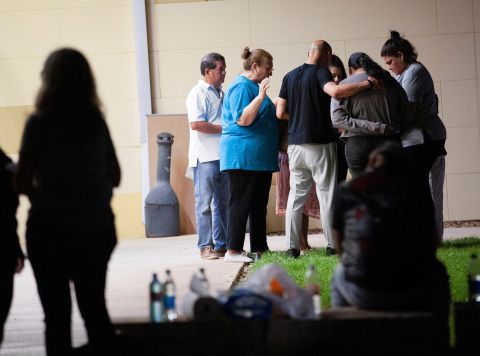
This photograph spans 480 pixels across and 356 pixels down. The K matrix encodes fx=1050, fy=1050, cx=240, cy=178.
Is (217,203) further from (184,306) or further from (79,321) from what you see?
(184,306)

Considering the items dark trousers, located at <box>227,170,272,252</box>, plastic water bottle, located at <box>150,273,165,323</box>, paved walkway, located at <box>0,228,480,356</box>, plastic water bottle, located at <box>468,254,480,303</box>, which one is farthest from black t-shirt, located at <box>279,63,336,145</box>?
plastic water bottle, located at <box>150,273,165,323</box>

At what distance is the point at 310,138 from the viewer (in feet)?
29.2

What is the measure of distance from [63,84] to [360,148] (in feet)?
14.8

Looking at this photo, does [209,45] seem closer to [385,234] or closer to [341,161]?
[341,161]

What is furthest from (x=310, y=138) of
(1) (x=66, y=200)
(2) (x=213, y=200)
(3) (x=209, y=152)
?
(1) (x=66, y=200)

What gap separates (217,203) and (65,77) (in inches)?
215

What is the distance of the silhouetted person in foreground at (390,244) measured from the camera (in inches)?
177

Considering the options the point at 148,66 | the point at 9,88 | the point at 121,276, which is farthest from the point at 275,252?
the point at 9,88

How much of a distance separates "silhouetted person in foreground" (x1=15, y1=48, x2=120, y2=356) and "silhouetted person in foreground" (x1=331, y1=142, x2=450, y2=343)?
3.50ft

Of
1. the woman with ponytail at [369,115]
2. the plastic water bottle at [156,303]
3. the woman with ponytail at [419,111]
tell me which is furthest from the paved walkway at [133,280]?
the woman with ponytail at [419,111]

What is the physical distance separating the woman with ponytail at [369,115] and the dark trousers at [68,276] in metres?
4.32

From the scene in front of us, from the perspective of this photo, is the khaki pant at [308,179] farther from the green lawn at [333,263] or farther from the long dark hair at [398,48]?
the long dark hair at [398,48]

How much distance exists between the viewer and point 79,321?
677 centimetres

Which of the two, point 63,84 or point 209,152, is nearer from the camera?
point 63,84
